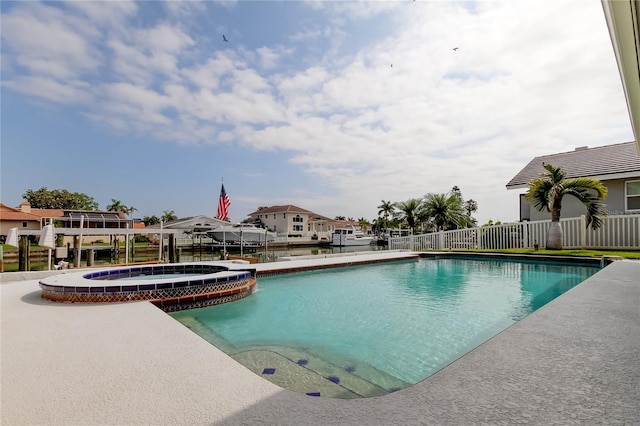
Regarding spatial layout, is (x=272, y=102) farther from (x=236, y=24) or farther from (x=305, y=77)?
(x=236, y=24)

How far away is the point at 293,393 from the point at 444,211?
19.6 meters

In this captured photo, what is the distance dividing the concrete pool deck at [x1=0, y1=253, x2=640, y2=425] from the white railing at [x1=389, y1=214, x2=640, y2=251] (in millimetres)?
11923

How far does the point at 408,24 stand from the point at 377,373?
8076 millimetres

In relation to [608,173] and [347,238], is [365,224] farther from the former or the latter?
[608,173]

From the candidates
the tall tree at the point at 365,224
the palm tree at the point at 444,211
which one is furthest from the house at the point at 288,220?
the palm tree at the point at 444,211

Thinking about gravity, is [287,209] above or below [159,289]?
above

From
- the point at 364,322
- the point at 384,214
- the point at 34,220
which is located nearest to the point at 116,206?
the point at 34,220

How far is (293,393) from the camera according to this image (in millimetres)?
2188

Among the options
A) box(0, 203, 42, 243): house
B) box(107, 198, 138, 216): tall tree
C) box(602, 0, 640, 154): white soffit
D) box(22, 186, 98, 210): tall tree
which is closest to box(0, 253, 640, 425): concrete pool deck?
box(602, 0, 640, 154): white soffit

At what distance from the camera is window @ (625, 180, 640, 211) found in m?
13.2

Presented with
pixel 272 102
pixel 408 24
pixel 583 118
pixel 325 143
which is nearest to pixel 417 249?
pixel 325 143

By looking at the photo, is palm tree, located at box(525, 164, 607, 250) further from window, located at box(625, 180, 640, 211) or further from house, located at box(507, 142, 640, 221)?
window, located at box(625, 180, 640, 211)

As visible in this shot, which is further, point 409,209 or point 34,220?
point 34,220

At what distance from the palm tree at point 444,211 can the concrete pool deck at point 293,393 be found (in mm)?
16718
